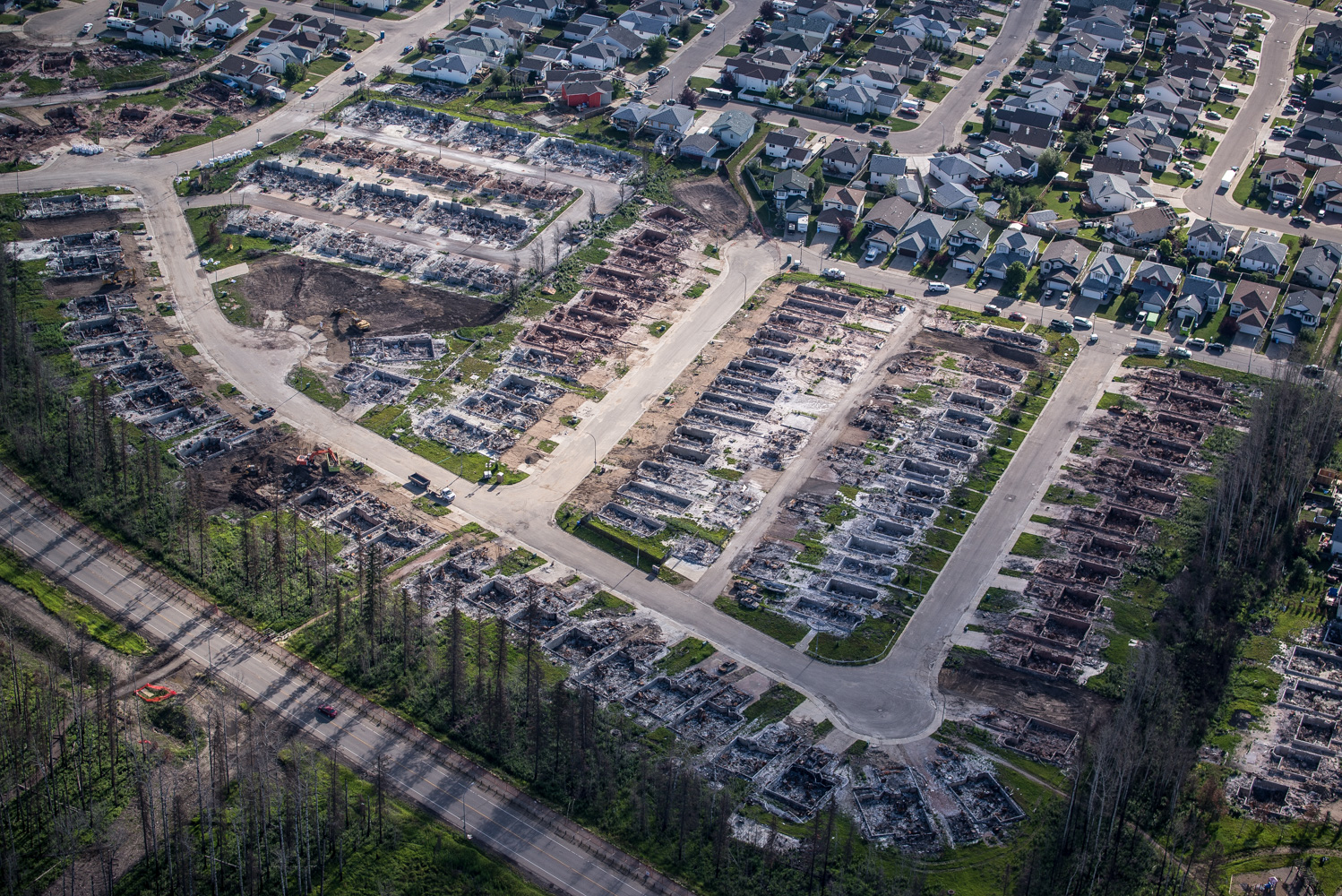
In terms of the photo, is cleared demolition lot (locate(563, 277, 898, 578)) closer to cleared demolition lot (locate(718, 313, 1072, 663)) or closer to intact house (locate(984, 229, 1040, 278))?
cleared demolition lot (locate(718, 313, 1072, 663))

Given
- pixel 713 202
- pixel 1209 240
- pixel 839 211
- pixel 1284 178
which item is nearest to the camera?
pixel 1209 240

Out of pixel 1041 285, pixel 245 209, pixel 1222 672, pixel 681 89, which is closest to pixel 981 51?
pixel 681 89

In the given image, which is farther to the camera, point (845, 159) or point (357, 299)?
point (845, 159)

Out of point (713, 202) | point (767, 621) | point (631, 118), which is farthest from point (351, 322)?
point (767, 621)

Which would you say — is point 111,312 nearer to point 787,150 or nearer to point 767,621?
point 767,621

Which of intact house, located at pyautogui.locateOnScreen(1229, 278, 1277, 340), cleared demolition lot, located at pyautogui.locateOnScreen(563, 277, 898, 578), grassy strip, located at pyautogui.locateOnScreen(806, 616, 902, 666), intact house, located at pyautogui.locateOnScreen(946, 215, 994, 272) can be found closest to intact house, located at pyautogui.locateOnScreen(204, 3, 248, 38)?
cleared demolition lot, located at pyautogui.locateOnScreen(563, 277, 898, 578)

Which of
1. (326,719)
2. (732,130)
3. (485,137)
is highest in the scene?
(732,130)
